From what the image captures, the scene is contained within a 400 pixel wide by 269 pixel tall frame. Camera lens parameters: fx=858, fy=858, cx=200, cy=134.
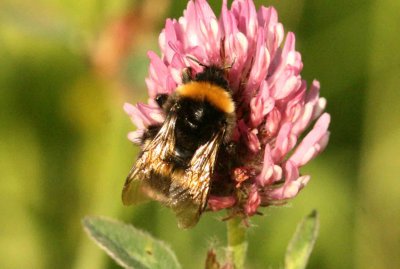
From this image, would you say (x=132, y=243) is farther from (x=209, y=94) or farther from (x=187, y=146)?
(x=209, y=94)

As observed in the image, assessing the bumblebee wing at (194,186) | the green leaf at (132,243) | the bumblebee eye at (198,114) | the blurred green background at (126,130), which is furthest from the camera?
the blurred green background at (126,130)

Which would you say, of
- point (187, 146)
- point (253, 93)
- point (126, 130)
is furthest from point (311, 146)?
point (126, 130)

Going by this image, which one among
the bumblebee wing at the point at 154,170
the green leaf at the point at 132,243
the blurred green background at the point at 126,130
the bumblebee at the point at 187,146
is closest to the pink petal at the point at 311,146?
the bumblebee at the point at 187,146

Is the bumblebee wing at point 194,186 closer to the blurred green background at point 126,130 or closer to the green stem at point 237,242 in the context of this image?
the green stem at point 237,242

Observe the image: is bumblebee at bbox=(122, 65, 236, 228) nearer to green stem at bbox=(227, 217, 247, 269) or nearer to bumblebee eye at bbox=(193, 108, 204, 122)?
bumblebee eye at bbox=(193, 108, 204, 122)

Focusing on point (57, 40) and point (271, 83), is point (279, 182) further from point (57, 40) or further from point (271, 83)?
point (57, 40)

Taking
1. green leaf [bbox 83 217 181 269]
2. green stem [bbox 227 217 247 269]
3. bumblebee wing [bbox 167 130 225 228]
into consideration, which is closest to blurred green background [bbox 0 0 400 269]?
green leaf [bbox 83 217 181 269]
